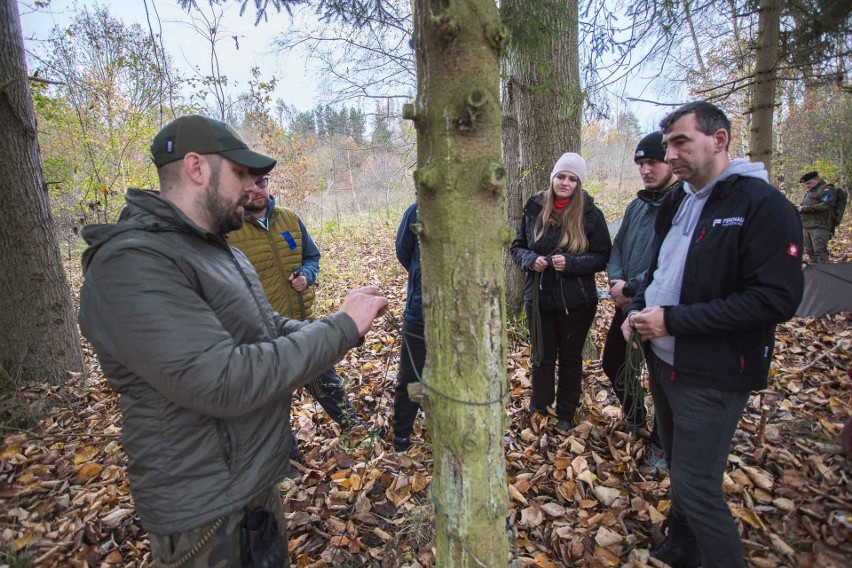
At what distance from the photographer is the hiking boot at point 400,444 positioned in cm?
333

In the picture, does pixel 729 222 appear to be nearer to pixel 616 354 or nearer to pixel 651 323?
pixel 651 323

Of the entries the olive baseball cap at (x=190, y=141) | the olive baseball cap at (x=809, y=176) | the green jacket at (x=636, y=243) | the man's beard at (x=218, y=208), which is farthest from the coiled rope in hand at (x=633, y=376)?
the olive baseball cap at (x=809, y=176)

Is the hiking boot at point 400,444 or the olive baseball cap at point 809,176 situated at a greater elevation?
the olive baseball cap at point 809,176

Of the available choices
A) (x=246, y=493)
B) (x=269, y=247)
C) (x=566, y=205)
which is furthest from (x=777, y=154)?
(x=246, y=493)

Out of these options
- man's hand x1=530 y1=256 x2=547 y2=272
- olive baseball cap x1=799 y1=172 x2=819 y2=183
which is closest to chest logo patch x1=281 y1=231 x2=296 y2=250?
man's hand x1=530 y1=256 x2=547 y2=272

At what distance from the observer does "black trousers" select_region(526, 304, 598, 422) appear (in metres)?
3.33

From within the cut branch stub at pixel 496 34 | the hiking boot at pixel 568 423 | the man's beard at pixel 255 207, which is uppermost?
the cut branch stub at pixel 496 34

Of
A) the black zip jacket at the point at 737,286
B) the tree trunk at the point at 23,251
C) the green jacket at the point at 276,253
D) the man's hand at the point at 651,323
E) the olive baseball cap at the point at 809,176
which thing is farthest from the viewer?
the olive baseball cap at the point at 809,176

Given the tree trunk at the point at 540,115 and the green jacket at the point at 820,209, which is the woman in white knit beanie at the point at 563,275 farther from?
the green jacket at the point at 820,209

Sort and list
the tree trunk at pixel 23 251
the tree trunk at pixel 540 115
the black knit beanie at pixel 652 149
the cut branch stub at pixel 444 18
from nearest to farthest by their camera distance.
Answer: the cut branch stub at pixel 444 18 → the black knit beanie at pixel 652 149 → the tree trunk at pixel 23 251 → the tree trunk at pixel 540 115

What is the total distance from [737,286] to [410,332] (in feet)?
6.94

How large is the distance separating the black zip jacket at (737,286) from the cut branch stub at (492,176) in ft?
4.02

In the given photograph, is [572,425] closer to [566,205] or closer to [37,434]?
[566,205]

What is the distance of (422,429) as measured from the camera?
11.8 ft
